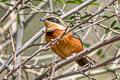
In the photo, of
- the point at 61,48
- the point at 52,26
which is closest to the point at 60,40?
the point at 61,48

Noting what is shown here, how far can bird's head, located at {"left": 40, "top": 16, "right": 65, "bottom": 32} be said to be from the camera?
4.48 meters

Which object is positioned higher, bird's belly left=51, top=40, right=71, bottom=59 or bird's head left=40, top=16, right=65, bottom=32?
bird's head left=40, top=16, right=65, bottom=32

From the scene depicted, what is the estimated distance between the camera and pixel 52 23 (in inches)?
180

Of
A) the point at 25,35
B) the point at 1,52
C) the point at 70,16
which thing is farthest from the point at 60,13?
the point at 25,35

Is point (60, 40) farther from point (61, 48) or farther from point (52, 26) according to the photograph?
point (52, 26)

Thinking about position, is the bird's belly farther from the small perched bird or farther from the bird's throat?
the bird's throat

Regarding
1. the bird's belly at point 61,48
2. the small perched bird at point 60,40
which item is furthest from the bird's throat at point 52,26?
the bird's belly at point 61,48

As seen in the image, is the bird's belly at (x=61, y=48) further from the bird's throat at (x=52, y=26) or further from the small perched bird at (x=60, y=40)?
the bird's throat at (x=52, y=26)

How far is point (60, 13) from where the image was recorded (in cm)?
401

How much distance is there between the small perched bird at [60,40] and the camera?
4.29 m

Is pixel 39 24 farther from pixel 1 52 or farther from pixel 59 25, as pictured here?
pixel 59 25

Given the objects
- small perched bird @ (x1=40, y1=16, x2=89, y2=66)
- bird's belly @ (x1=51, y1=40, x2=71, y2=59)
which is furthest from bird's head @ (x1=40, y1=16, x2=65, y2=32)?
bird's belly @ (x1=51, y1=40, x2=71, y2=59)

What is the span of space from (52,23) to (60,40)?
44 centimetres

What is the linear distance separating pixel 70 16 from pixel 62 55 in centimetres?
95
